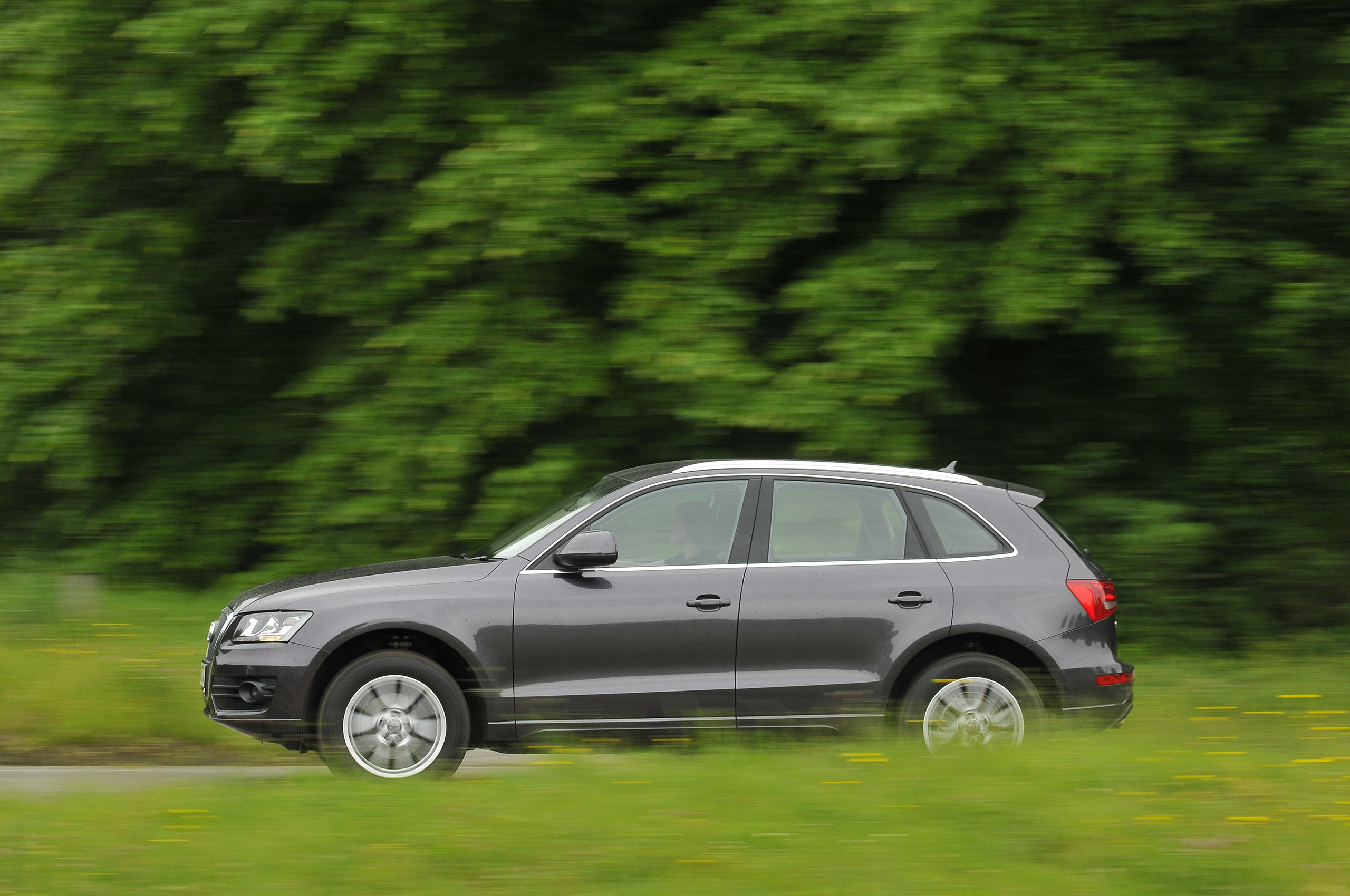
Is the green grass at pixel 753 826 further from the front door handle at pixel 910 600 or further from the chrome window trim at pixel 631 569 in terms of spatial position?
the chrome window trim at pixel 631 569

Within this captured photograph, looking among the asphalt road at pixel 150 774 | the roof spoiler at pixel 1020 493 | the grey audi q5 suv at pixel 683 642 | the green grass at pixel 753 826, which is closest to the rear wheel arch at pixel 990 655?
the grey audi q5 suv at pixel 683 642

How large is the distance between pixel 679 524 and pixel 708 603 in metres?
0.45

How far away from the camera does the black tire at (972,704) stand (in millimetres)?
6324

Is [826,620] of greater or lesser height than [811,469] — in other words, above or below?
below

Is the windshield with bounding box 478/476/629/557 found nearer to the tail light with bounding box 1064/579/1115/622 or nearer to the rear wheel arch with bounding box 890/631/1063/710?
the rear wheel arch with bounding box 890/631/1063/710

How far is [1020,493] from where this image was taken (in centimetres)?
678

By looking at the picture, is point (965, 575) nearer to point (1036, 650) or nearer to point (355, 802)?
point (1036, 650)

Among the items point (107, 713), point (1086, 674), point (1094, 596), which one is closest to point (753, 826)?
point (1086, 674)

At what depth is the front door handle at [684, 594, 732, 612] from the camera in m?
6.30

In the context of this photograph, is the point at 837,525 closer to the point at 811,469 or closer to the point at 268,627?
the point at 811,469

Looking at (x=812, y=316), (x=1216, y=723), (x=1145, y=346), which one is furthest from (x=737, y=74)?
(x=1216, y=723)

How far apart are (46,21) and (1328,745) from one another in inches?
411

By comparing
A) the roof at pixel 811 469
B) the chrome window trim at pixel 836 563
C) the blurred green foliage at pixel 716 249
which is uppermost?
the blurred green foliage at pixel 716 249

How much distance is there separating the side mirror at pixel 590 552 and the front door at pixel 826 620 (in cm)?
67
